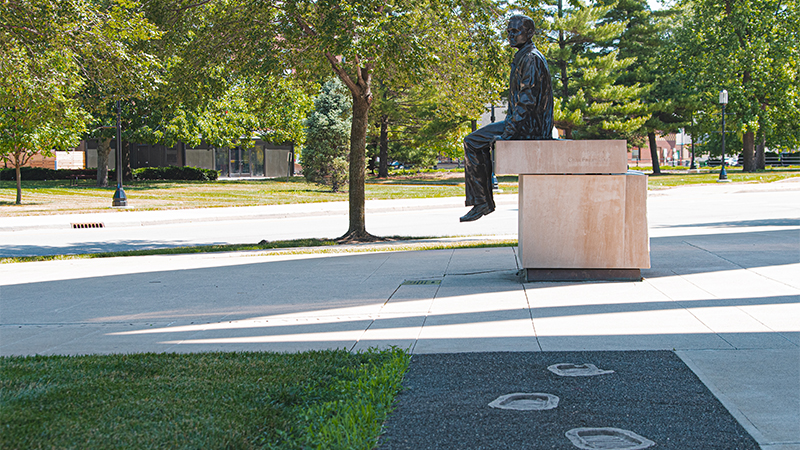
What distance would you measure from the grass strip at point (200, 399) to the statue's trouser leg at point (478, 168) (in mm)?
3779

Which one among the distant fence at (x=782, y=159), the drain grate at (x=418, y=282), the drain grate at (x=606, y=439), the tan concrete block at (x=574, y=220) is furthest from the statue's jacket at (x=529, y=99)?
the distant fence at (x=782, y=159)

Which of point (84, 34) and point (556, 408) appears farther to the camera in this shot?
point (84, 34)

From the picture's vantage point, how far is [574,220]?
7.90m

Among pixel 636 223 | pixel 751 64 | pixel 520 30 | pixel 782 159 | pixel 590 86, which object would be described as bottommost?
pixel 636 223

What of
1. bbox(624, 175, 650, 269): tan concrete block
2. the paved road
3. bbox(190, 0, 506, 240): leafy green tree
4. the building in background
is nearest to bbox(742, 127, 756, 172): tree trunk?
the paved road

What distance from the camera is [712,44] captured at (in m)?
43.6

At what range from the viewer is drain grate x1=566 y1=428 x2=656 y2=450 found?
340 cm

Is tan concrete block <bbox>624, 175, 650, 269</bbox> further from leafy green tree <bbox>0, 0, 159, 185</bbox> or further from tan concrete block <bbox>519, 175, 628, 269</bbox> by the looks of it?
leafy green tree <bbox>0, 0, 159, 185</bbox>

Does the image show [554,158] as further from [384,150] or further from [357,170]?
[384,150]

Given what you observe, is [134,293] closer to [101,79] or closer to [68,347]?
[68,347]

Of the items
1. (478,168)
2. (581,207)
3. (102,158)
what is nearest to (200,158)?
(102,158)

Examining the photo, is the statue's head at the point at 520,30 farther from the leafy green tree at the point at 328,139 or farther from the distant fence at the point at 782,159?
the distant fence at the point at 782,159

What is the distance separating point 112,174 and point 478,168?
46.8 meters

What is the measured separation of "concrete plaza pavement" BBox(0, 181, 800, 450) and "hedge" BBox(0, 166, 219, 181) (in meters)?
37.2
